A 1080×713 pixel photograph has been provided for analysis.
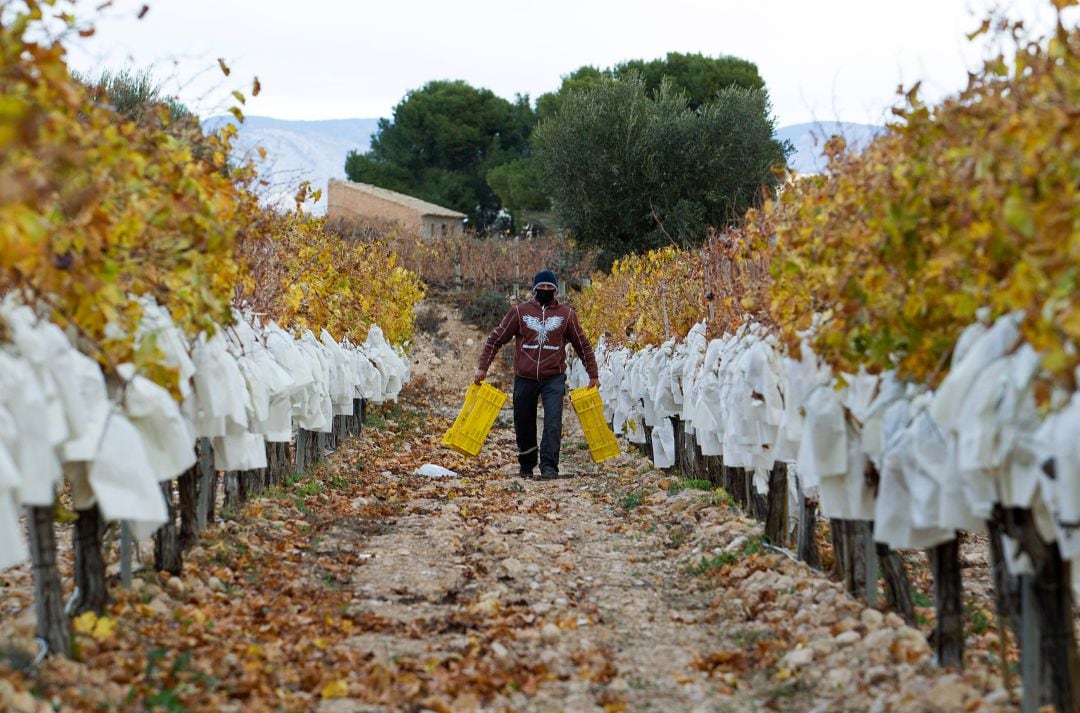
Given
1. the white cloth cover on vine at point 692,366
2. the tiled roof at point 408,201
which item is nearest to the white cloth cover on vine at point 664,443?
the white cloth cover on vine at point 692,366

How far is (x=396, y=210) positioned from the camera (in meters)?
45.7

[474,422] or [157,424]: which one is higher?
[157,424]

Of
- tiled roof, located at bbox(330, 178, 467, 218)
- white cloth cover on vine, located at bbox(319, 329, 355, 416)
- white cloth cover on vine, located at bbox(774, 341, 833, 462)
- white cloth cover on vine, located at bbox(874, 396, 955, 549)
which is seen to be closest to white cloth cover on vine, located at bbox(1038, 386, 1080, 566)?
white cloth cover on vine, located at bbox(874, 396, 955, 549)

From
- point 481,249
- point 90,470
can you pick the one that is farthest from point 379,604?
point 481,249

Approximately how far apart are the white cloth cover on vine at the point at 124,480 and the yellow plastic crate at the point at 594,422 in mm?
8509

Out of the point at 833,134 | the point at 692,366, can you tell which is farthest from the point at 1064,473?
the point at 692,366

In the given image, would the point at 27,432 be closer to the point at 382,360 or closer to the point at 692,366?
the point at 692,366

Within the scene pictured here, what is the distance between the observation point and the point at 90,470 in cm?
464

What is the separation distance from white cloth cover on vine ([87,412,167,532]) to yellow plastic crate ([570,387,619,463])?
27.9 ft

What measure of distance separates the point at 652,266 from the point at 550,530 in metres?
9.63

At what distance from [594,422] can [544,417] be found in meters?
0.68

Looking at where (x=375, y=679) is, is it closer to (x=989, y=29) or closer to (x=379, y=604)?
(x=379, y=604)

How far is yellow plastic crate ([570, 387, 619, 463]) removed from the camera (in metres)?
13.1

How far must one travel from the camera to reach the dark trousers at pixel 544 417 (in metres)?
12.7
